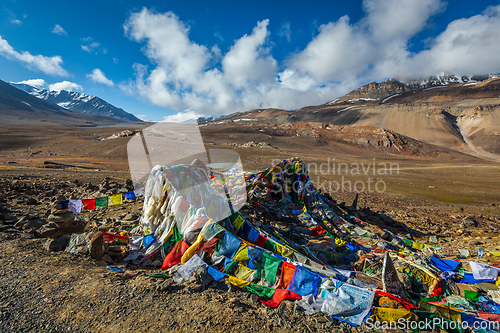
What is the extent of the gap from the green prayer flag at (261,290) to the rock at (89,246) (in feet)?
9.30

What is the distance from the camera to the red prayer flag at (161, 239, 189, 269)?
3.84 m

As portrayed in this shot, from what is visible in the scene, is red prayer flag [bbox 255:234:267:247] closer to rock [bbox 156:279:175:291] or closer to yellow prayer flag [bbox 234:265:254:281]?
yellow prayer flag [bbox 234:265:254:281]

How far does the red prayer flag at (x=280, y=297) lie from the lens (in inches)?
117

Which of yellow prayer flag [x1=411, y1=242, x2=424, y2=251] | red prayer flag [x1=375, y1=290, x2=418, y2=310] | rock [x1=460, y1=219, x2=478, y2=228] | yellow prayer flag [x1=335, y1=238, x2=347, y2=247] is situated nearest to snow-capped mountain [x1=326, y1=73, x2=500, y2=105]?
rock [x1=460, y1=219, x2=478, y2=228]

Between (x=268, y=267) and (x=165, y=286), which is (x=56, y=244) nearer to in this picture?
(x=165, y=286)

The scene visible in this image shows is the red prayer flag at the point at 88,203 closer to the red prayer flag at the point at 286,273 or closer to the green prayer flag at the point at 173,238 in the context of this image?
the green prayer flag at the point at 173,238

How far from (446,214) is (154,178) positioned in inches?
565

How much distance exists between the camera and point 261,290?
10.5ft

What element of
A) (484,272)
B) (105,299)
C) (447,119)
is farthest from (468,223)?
(447,119)

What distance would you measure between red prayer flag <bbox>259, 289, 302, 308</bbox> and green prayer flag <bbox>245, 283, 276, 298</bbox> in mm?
67

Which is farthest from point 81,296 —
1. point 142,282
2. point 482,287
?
point 482,287

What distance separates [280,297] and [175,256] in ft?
6.50

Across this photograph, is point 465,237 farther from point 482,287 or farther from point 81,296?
point 81,296

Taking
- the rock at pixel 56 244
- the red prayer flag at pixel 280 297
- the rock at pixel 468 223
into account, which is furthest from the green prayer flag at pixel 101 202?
the rock at pixel 468 223
